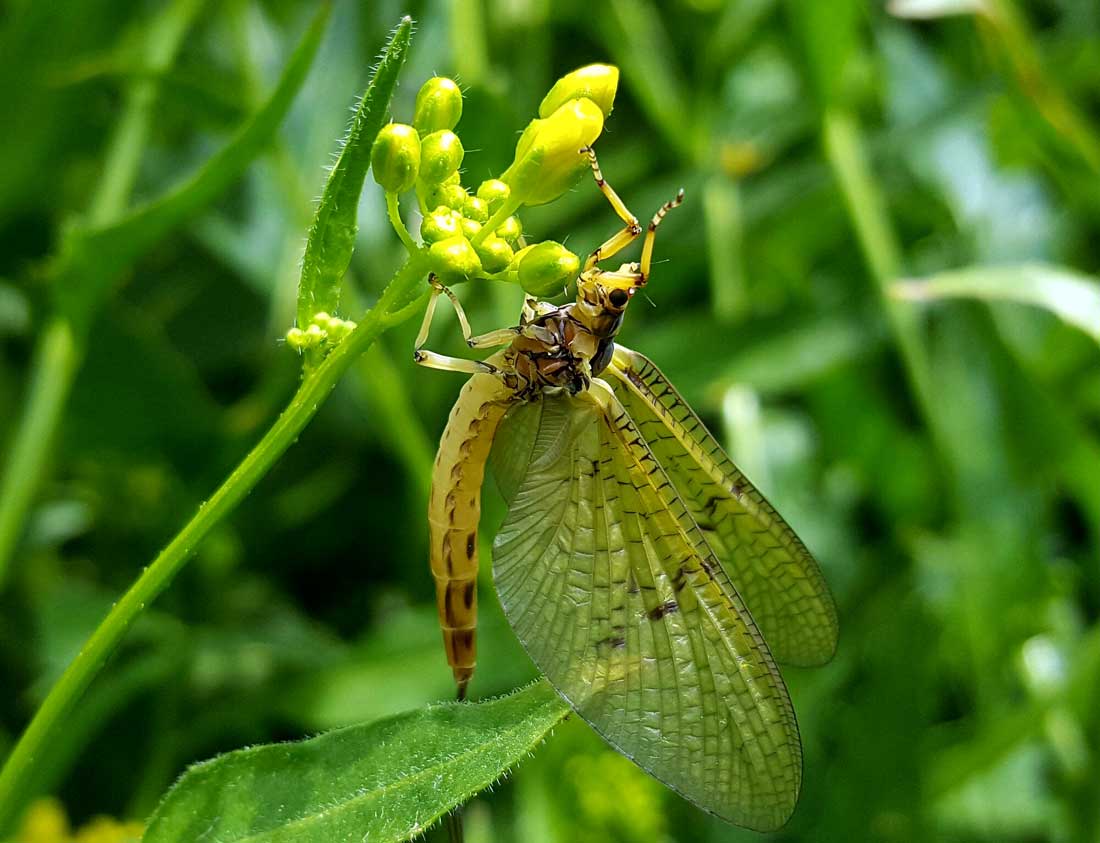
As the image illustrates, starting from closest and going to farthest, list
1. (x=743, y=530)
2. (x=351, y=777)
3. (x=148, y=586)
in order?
(x=148, y=586), (x=351, y=777), (x=743, y=530)

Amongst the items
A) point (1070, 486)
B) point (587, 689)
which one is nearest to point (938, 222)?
point (1070, 486)

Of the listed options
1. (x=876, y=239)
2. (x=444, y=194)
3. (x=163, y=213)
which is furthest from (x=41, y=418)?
(x=876, y=239)

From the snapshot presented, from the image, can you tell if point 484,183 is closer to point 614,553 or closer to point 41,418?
point 614,553

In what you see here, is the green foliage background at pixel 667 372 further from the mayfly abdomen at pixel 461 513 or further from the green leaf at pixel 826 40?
the mayfly abdomen at pixel 461 513

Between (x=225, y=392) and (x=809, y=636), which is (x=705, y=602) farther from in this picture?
(x=225, y=392)

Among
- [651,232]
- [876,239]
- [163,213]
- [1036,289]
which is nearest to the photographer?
[651,232]
